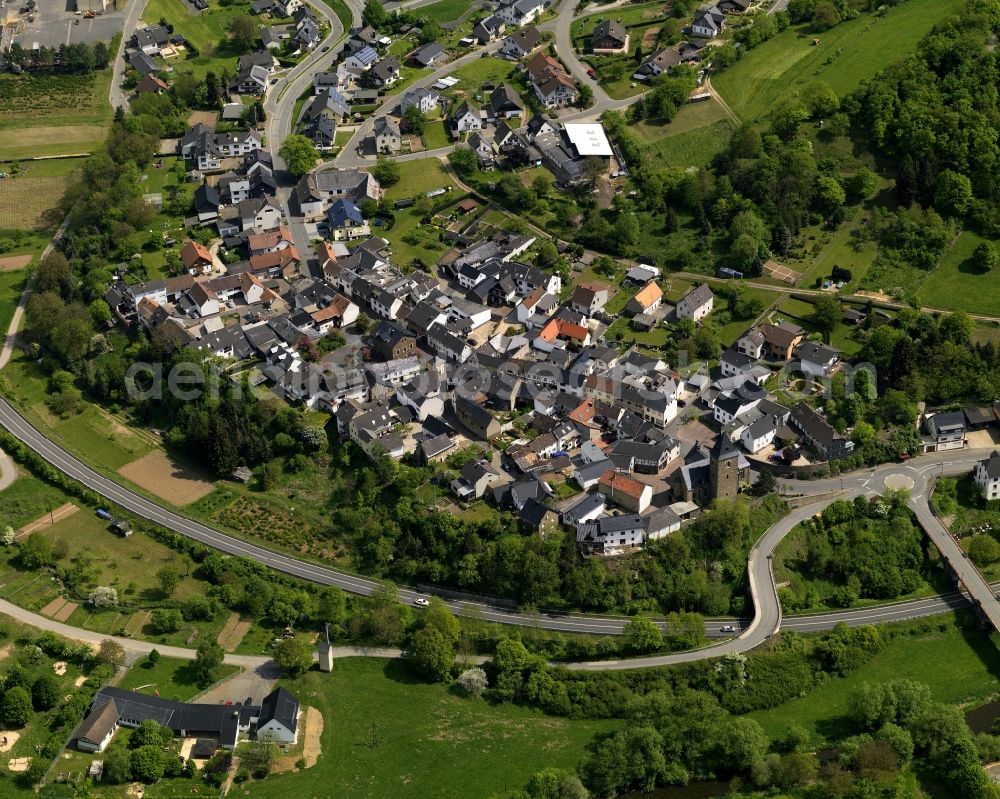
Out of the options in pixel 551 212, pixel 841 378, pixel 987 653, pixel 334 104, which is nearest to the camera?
pixel 987 653

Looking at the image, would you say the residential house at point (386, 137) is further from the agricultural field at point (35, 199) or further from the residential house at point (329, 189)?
the agricultural field at point (35, 199)

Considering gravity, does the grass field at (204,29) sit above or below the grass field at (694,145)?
above

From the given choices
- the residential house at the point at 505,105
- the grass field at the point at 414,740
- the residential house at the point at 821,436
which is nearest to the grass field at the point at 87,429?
the grass field at the point at 414,740

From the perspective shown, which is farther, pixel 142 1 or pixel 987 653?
pixel 142 1

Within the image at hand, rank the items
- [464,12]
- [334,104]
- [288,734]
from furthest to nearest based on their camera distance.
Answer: [464,12], [334,104], [288,734]

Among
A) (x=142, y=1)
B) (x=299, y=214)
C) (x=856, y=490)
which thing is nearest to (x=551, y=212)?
(x=299, y=214)

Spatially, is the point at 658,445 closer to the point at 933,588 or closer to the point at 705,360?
the point at 705,360

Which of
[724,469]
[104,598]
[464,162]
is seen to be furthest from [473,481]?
[464,162]
